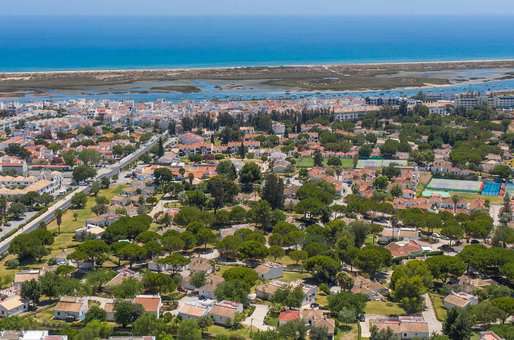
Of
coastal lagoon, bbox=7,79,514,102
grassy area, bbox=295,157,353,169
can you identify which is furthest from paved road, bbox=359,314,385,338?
coastal lagoon, bbox=7,79,514,102

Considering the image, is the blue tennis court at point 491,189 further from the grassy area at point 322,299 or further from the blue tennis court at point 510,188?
the grassy area at point 322,299

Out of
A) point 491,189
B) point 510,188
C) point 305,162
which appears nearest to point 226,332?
point 491,189

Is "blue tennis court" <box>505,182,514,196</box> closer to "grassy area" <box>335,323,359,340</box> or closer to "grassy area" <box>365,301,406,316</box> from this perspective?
"grassy area" <box>365,301,406,316</box>

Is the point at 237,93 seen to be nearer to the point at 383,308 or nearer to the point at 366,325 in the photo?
the point at 383,308

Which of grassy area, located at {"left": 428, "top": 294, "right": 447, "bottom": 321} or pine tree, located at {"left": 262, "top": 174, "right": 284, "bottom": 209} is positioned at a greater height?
pine tree, located at {"left": 262, "top": 174, "right": 284, "bottom": 209}

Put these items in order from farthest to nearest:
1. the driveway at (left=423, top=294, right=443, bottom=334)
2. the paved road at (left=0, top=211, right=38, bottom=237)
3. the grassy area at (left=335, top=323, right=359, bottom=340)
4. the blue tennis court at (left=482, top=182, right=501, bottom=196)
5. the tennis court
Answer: the tennis court
the blue tennis court at (left=482, top=182, right=501, bottom=196)
the paved road at (left=0, top=211, right=38, bottom=237)
the driveway at (left=423, top=294, right=443, bottom=334)
the grassy area at (left=335, top=323, right=359, bottom=340)

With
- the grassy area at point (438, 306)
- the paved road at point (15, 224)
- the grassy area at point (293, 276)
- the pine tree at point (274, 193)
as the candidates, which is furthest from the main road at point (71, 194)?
the grassy area at point (438, 306)
